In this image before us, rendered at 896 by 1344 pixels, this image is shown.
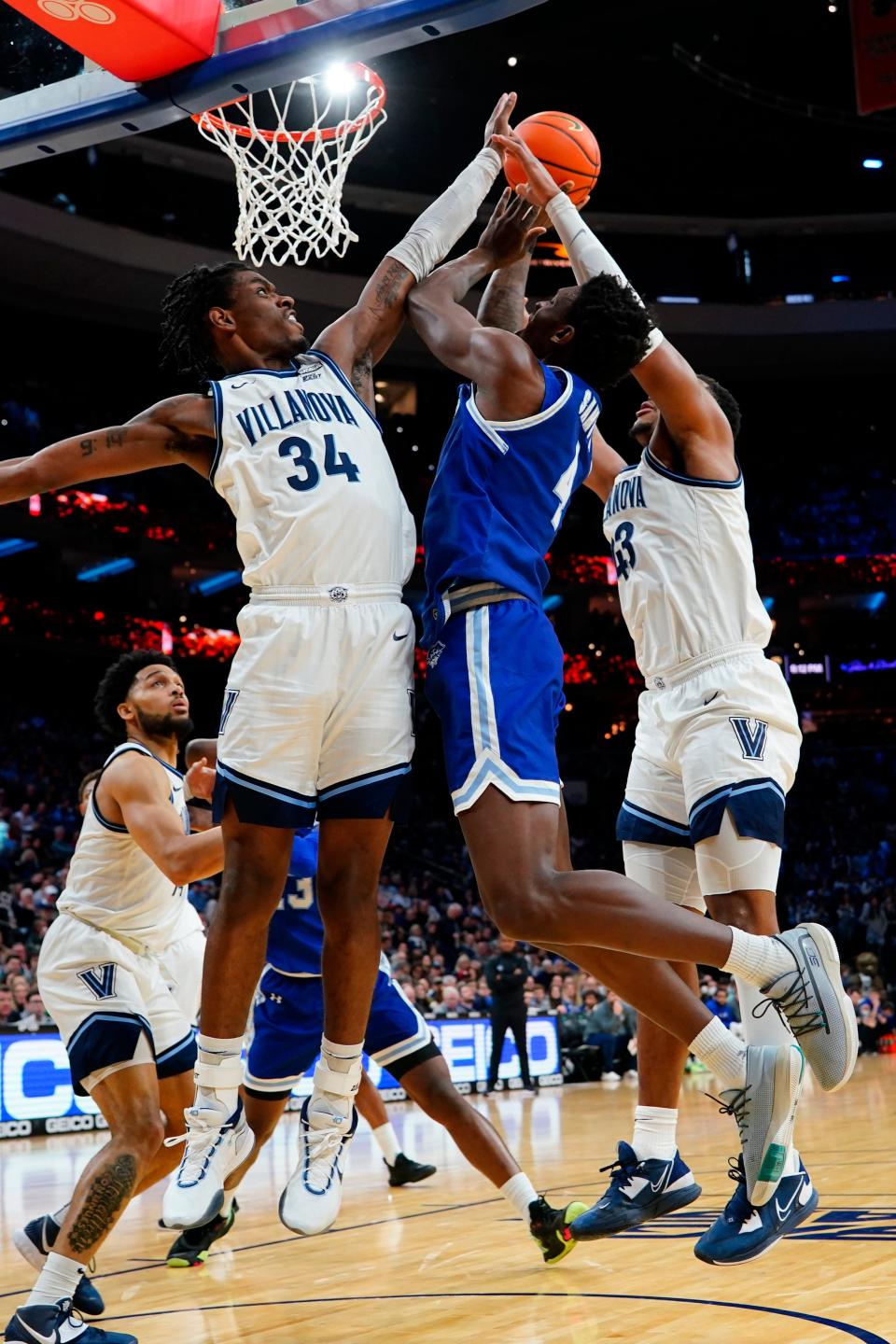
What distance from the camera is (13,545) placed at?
80.0ft

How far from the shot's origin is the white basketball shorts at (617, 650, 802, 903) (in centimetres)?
438

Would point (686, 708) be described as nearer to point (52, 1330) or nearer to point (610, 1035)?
point (52, 1330)

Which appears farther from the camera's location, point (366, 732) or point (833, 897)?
point (833, 897)

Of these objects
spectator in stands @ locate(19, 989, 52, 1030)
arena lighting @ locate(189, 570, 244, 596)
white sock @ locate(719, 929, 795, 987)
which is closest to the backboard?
white sock @ locate(719, 929, 795, 987)

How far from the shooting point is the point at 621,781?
2952 cm

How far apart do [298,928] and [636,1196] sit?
83.0 inches

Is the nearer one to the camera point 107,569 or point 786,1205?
point 786,1205

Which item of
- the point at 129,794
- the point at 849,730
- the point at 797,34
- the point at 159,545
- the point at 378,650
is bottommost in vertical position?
the point at 129,794

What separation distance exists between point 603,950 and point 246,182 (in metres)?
3.87

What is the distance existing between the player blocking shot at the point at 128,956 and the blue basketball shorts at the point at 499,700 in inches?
47.3

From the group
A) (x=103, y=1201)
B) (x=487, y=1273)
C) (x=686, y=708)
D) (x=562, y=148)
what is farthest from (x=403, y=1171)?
(x=562, y=148)

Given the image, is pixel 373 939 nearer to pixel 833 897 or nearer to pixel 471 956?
pixel 471 956

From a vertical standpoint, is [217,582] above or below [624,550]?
above

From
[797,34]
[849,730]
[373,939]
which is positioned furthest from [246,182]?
[849,730]
